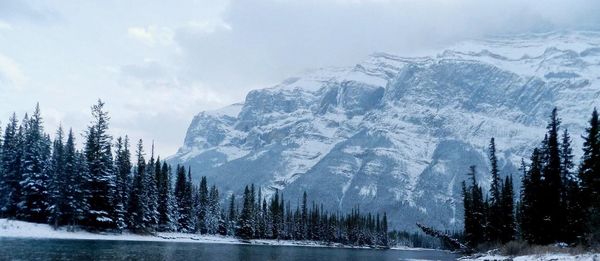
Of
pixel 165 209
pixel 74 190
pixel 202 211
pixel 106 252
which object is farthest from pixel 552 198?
pixel 202 211

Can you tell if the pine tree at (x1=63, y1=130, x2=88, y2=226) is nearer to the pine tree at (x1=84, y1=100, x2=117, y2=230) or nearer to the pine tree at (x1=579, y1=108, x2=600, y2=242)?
the pine tree at (x1=84, y1=100, x2=117, y2=230)

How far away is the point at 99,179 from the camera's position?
87.4 metres

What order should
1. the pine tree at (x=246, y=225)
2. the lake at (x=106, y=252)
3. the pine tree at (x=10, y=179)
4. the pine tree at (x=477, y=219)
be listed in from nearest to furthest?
the lake at (x=106, y=252)
the pine tree at (x=10, y=179)
the pine tree at (x=477, y=219)
the pine tree at (x=246, y=225)

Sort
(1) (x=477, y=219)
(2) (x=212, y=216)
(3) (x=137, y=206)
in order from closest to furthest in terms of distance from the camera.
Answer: (3) (x=137, y=206) < (1) (x=477, y=219) < (2) (x=212, y=216)

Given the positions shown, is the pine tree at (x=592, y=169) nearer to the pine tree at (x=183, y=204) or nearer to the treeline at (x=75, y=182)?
the treeline at (x=75, y=182)

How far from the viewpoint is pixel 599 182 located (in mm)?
57594

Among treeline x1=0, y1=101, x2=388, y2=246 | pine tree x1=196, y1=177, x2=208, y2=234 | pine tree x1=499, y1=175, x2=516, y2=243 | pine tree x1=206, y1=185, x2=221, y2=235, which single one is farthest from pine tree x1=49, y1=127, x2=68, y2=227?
pine tree x1=499, y1=175, x2=516, y2=243

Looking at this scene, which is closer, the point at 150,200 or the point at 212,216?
the point at 150,200

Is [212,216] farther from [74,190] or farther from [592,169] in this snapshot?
[592,169]

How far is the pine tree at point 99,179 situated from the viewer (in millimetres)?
86812

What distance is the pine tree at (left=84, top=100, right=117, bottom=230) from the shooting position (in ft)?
285

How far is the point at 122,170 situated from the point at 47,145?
41.4 ft

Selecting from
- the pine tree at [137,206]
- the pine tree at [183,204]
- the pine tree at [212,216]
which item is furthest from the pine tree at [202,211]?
the pine tree at [137,206]

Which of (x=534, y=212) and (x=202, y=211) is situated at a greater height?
(x=534, y=212)
